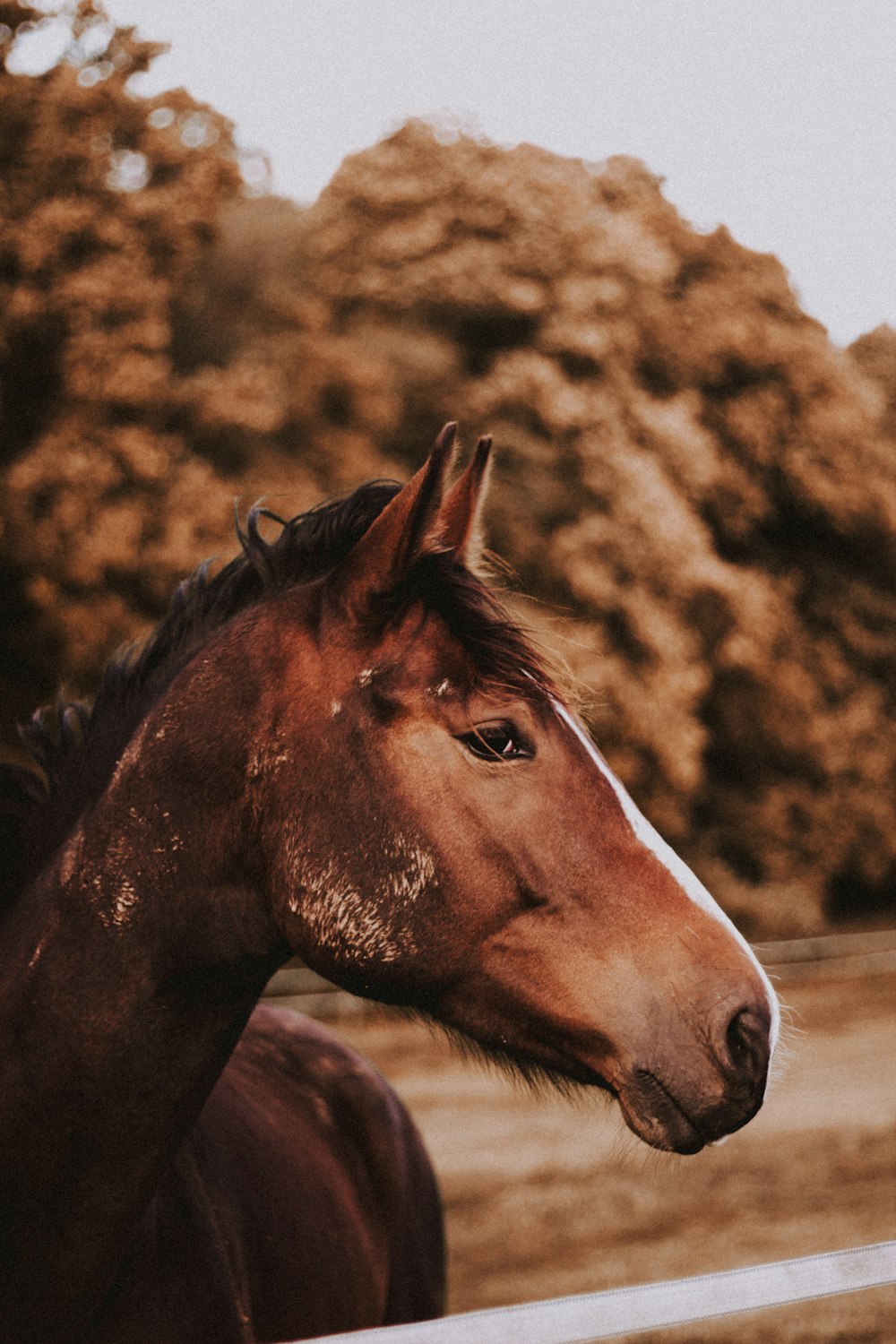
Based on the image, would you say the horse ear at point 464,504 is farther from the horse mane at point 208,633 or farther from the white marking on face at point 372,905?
the white marking on face at point 372,905

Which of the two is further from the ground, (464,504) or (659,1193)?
(464,504)

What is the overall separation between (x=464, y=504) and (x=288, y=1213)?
1490mm

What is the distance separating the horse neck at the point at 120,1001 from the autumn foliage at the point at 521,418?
5.95 m

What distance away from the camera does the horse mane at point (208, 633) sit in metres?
1.70

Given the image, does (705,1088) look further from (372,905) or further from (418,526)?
(418,526)

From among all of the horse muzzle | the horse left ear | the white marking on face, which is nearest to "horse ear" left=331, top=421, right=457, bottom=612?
the horse left ear

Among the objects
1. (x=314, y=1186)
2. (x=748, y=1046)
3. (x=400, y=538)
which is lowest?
(x=314, y=1186)

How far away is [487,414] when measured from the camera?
36.3 feet

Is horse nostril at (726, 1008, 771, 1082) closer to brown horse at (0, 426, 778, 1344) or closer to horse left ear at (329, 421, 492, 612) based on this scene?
brown horse at (0, 426, 778, 1344)

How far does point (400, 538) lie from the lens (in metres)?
1.66

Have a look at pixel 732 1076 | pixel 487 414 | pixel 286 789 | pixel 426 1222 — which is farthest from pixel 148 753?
pixel 487 414

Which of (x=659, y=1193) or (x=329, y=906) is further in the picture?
(x=659, y=1193)

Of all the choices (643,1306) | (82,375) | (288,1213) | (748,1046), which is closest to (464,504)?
(748,1046)

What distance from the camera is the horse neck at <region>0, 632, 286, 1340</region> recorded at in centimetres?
159
